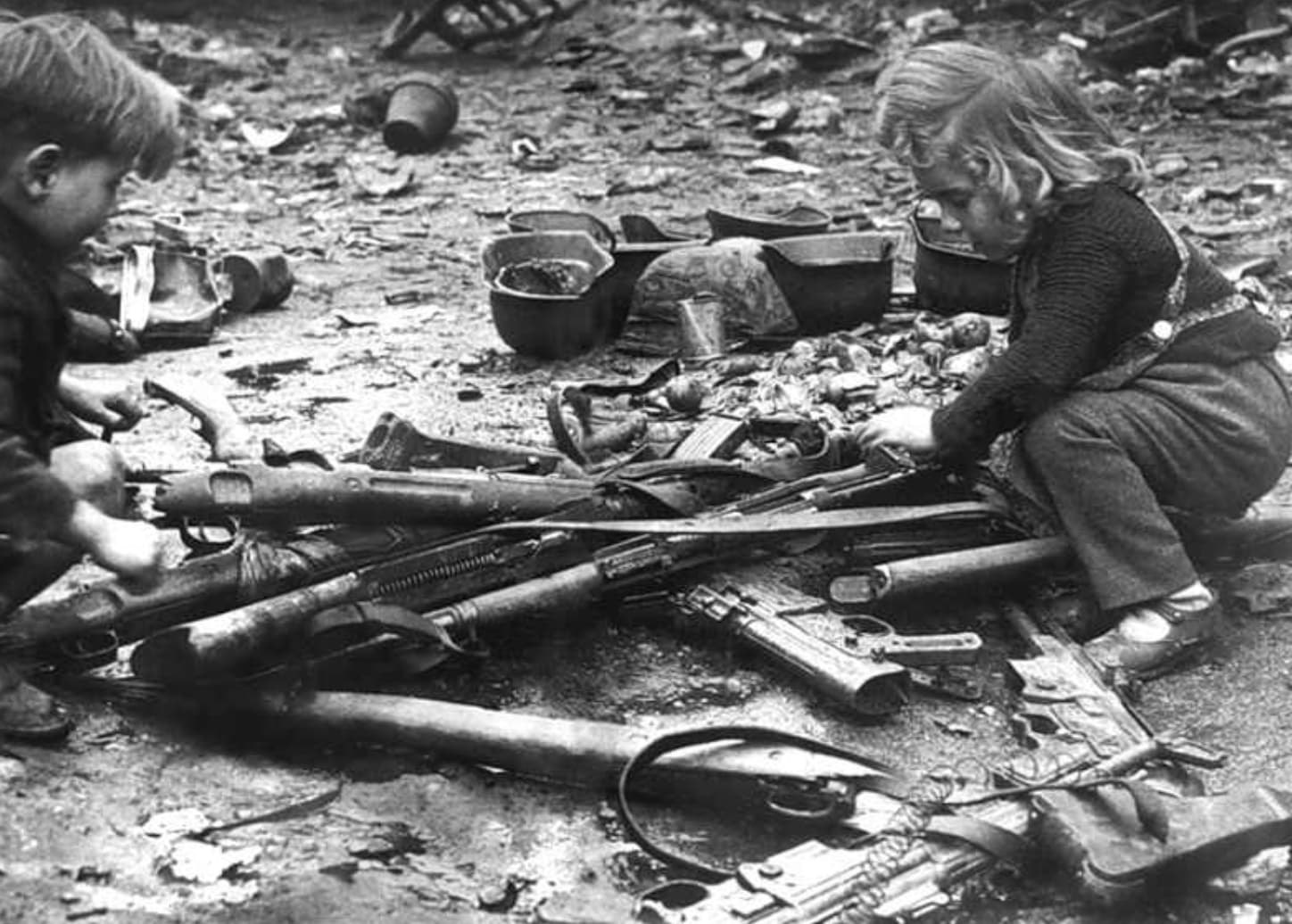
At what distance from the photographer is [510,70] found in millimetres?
12922

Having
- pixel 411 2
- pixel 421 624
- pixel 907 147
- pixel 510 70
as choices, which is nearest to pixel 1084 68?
pixel 510 70

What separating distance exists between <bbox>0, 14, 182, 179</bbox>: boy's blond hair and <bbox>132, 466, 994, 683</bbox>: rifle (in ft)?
3.67

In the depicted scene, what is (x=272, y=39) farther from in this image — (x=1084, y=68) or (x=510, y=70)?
(x=1084, y=68)

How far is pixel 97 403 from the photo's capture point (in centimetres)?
469

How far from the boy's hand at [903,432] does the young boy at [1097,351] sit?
0.19ft

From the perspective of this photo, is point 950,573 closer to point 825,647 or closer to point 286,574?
point 825,647

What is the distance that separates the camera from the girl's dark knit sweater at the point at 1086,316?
446 cm

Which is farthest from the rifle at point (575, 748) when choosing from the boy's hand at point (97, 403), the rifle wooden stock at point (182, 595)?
the boy's hand at point (97, 403)

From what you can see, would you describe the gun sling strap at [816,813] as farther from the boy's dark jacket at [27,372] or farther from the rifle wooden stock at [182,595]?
the boy's dark jacket at [27,372]

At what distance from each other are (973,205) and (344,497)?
1.89 meters

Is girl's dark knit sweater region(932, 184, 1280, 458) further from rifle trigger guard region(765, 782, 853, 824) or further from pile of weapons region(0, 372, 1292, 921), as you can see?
rifle trigger guard region(765, 782, 853, 824)

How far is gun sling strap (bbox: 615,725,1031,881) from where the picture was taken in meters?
3.38

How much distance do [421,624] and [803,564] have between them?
1336mm

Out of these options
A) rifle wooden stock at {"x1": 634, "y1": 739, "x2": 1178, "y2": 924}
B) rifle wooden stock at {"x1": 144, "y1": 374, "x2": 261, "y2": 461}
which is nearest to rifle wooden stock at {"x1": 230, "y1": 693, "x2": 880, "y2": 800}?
rifle wooden stock at {"x1": 634, "y1": 739, "x2": 1178, "y2": 924}
